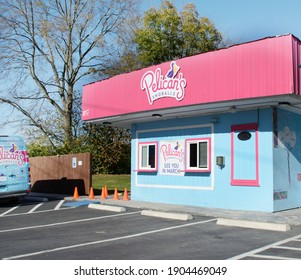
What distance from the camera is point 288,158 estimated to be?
13.3 m

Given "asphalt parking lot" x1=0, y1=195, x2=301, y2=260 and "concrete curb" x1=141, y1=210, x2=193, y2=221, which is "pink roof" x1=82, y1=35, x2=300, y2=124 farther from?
"asphalt parking lot" x1=0, y1=195, x2=301, y2=260

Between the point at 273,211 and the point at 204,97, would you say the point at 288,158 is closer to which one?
the point at 273,211

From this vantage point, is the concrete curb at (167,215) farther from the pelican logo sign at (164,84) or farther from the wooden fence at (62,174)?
the wooden fence at (62,174)

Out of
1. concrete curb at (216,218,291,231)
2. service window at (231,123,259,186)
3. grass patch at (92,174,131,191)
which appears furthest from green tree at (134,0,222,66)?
concrete curb at (216,218,291,231)

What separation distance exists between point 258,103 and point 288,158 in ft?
7.45

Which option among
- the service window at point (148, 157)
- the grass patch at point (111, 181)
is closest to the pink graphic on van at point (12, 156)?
the service window at point (148, 157)

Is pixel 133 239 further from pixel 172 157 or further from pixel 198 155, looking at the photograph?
pixel 172 157

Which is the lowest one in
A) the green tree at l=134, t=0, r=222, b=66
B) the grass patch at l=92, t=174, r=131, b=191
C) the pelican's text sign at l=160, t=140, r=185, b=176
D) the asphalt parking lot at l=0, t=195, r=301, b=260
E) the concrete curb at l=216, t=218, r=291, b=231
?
the asphalt parking lot at l=0, t=195, r=301, b=260

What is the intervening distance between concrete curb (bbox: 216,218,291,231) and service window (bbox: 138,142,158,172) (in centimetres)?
529

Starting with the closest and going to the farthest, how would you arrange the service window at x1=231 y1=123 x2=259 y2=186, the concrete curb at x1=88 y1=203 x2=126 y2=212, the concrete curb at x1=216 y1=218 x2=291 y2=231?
the concrete curb at x1=216 y1=218 x2=291 y2=231 → the service window at x1=231 y1=123 x2=259 y2=186 → the concrete curb at x1=88 y1=203 x2=126 y2=212

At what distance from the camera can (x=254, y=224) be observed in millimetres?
10328

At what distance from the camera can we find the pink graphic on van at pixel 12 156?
16172mm

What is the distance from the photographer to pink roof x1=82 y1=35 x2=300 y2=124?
11109mm
